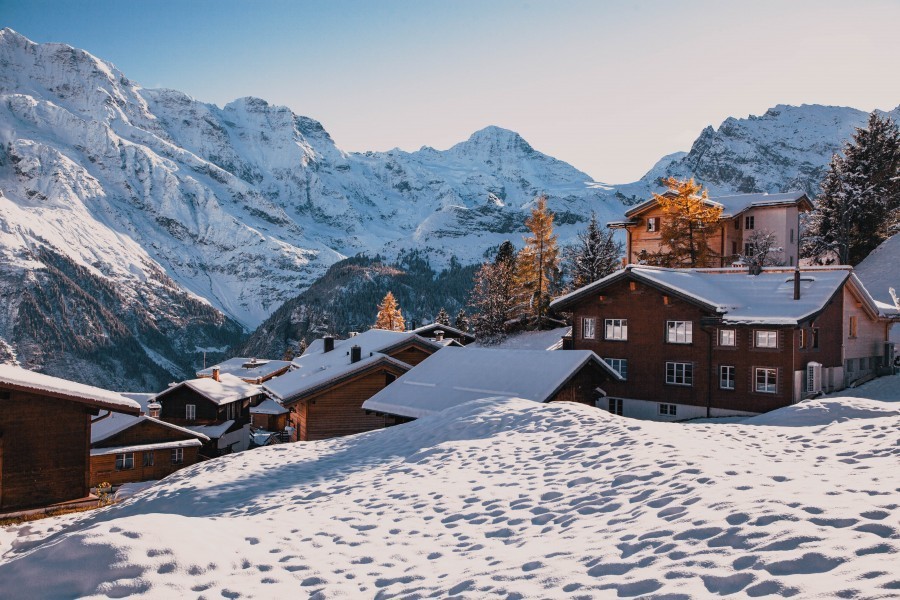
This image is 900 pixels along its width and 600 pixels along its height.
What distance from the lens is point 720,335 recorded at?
93.1ft

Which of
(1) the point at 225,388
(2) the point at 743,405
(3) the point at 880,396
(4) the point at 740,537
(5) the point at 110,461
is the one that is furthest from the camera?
(1) the point at 225,388

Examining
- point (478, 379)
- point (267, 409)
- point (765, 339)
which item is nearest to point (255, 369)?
point (267, 409)

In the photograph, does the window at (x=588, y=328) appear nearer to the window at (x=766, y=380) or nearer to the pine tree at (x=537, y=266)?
the window at (x=766, y=380)

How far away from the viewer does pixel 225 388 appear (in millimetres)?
52594

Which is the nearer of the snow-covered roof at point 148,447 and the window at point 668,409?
the window at point 668,409

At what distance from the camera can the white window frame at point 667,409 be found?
29.7 meters

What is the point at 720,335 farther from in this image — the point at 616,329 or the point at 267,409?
the point at 267,409

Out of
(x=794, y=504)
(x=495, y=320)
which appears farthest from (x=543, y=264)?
(x=794, y=504)

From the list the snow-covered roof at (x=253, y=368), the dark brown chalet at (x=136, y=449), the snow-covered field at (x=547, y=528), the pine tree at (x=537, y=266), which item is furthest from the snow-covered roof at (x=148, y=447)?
the snow-covered roof at (x=253, y=368)

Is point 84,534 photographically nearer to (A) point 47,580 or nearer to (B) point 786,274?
(A) point 47,580

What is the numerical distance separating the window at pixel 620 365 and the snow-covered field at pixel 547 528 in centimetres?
1856

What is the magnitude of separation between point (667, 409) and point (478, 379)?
11068mm

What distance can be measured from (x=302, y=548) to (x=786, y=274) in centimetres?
3073

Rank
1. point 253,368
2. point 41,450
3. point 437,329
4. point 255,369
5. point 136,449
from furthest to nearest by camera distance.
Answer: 1. point 253,368
2. point 255,369
3. point 437,329
4. point 136,449
5. point 41,450
